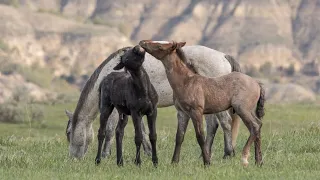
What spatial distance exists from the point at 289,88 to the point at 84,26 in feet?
160

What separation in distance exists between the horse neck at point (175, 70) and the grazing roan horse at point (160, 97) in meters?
2.54

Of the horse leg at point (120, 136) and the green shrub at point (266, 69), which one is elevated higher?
the horse leg at point (120, 136)

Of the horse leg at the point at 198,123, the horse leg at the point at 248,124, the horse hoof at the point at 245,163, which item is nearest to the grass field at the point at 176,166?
the horse hoof at the point at 245,163

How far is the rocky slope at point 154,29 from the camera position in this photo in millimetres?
124625

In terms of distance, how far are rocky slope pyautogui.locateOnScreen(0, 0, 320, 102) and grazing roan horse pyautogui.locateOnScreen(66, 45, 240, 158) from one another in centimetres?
9636

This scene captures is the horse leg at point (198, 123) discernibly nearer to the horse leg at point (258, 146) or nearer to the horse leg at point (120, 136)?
the horse leg at point (258, 146)

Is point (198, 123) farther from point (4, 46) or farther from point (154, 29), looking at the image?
point (154, 29)

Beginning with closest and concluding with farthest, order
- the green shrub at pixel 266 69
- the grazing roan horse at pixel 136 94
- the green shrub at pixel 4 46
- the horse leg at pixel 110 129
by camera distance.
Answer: the grazing roan horse at pixel 136 94
the horse leg at pixel 110 129
the green shrub at pixel 4 46
the green shrub at pixel 266 69

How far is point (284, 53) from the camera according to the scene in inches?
5645

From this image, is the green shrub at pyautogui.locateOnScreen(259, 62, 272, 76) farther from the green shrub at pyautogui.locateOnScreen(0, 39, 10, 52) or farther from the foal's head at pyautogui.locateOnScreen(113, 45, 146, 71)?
the foal's head at pyautogui.locateOnScreen(113, 45, 146, 71)

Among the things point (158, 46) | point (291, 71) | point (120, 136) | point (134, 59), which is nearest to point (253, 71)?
point (291, 71)

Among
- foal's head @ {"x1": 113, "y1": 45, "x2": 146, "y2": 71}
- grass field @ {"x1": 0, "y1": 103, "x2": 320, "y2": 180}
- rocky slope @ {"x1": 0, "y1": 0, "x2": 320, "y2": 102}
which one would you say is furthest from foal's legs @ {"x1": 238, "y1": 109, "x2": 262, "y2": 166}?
rocky slope @ {"x1": 0, "y1": 0, "x2": 320, "y2": 102}

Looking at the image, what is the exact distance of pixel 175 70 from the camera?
403 inches

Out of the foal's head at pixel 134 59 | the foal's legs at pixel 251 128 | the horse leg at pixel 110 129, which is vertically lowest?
the horse leg at pixel 110 129
